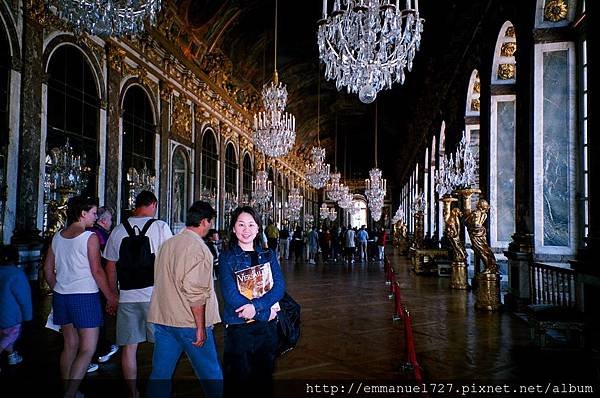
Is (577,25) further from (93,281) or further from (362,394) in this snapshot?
(93,281)

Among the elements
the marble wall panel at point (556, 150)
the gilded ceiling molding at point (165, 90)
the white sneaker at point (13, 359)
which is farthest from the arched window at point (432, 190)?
the white sneaker at point (13, 359)

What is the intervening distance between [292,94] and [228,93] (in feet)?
21.7

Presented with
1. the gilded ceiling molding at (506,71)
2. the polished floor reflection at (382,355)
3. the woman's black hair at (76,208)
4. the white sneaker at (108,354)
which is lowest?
the polished floor reflection at (382,355)

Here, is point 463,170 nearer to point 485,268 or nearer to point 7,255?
point 485,268

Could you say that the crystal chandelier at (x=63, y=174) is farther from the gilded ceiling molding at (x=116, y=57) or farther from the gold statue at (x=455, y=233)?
the gold statue at (x=455, y=233)

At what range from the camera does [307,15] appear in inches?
634

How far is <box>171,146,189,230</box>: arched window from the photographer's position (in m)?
12.8

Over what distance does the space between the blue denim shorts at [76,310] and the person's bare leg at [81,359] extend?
53 millimetres

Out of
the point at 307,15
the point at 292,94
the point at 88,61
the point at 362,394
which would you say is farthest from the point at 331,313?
the point at 292,94

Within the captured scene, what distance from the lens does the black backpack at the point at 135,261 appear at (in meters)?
3.14

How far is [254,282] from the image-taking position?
256 centimetres

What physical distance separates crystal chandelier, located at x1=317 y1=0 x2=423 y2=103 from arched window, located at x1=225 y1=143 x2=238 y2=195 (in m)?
12.2

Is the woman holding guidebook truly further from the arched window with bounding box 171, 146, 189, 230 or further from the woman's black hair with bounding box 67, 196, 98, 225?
the arched window with bounding box 171, 146, 189, 230

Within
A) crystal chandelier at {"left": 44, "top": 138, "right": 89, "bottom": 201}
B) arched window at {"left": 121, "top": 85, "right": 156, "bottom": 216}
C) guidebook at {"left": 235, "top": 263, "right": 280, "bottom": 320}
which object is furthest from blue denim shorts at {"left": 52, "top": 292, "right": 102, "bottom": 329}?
arched window at {"left": 121, "top": 85, "right": 156, "bottom": 216}
